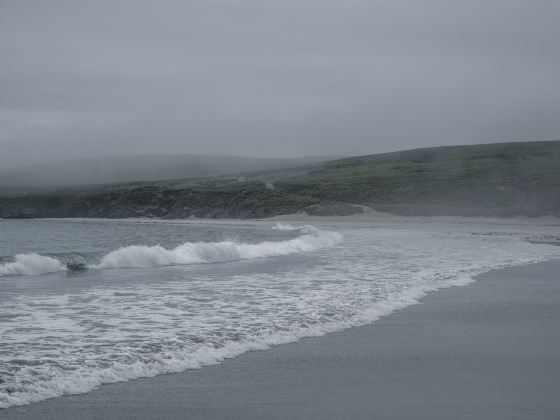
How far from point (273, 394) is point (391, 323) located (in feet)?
12.3

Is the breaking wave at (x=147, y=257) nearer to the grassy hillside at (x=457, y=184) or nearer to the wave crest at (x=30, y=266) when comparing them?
the wave crest at (x=30, y=266)

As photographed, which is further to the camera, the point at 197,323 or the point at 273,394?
the point at 197,323

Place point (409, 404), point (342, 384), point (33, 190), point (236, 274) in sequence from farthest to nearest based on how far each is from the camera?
1. point (33, 190)
2. point (236, 274)
3. point (342, 384)
4. point (409, 404)

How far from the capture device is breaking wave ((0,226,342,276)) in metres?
16.2

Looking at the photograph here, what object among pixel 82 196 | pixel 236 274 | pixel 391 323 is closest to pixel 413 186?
pixel 82 196

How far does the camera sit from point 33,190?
103500mm

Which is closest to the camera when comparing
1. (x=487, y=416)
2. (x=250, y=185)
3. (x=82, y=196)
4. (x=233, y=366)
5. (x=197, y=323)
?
(x=487, y=416)

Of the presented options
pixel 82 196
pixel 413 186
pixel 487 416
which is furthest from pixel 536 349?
pixel 82 196

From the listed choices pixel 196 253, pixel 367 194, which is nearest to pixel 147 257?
pixel 196 253

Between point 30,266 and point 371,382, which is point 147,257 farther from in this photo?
point 371,382

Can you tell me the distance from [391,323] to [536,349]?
2103mm

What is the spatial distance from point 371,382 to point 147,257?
1383 cm

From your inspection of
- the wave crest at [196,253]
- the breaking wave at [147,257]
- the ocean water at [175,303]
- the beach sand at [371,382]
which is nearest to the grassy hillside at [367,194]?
the wave crest at [196,253]

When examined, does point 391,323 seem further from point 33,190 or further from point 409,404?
point 33,190
